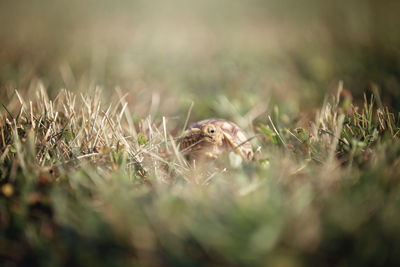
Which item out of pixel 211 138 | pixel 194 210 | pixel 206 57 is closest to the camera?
pixel 194 210

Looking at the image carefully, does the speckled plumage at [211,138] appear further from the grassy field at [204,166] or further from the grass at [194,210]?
the grass at [194,210]

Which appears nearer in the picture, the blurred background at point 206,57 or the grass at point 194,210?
the grass at point 194,210

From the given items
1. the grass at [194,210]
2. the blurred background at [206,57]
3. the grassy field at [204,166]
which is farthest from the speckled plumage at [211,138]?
the blurred background at [206,57]

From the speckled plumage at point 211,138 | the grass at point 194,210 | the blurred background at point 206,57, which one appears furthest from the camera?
the blurred background at point 206,57

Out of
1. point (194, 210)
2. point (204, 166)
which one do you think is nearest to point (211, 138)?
point (204, 166)

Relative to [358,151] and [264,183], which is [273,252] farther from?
[358,151]

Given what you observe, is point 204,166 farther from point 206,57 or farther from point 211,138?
point 206,57

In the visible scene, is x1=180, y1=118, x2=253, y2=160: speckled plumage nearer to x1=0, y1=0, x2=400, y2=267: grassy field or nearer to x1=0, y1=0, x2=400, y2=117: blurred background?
x1=0, y1=0, x2=400, y2=267: grassy field
